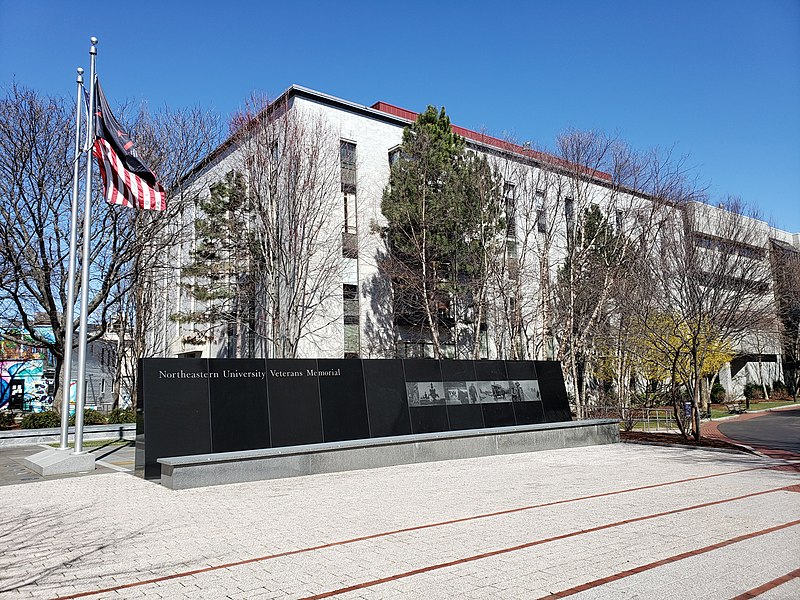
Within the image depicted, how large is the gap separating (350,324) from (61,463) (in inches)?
700

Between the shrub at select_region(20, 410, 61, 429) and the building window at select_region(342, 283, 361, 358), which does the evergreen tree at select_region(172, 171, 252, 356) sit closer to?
the building window at select_region(342, 283, 361, 358)

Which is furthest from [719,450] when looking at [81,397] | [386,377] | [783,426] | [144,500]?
[81,397]

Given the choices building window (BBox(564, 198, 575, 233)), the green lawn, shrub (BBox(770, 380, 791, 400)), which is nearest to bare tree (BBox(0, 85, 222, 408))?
building window (BBox(564, 198, 575, 233))

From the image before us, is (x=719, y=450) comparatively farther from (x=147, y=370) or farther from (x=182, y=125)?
(x=182, y=125)

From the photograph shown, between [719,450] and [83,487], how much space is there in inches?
632

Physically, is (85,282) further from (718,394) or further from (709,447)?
(718,394)

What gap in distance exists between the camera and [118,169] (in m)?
15.1

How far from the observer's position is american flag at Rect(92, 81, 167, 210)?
49.5 feet

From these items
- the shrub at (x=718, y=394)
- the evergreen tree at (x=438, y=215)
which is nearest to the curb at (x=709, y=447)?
the evergreen tree at (x=438, y=215)

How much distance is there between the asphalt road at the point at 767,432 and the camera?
65.8ft

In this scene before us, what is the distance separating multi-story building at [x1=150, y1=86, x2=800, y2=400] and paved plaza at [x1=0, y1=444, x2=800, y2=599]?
13.9 metres

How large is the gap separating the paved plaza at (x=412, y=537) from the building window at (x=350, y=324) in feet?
58.0

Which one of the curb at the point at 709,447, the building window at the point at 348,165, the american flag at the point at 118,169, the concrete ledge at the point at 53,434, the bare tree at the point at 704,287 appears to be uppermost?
the building window at the point at 348,165

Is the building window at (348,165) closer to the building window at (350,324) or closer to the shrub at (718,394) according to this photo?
the building window at (350,324)
